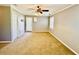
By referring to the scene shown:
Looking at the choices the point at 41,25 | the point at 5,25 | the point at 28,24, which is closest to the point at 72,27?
the point at 5,25

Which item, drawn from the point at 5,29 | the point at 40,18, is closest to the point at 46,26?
the point at 40,18

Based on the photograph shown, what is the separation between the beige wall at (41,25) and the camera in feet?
39.1

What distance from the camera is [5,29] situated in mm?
5969

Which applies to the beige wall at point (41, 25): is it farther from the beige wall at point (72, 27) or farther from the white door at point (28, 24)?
the beige wall at point (72, 27)

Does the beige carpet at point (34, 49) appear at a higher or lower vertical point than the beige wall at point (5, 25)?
lower

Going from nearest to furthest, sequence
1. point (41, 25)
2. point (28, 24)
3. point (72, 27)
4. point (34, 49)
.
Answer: point (72, 27) → point (34, 49) → point (41, 25) → point (28, 24)

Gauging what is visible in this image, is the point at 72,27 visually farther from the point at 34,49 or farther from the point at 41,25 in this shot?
the point at 41,25

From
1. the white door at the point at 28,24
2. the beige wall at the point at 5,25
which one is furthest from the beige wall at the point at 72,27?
the white door at the point at 28,24

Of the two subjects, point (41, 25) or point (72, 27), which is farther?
point (41, 25)

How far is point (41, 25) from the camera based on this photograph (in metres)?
12.0
